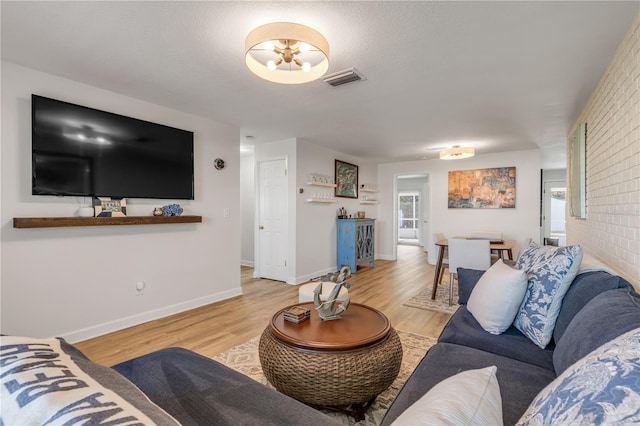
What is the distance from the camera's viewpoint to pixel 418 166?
6.70 meters

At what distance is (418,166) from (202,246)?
191 inches

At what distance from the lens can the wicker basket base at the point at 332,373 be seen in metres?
1.50

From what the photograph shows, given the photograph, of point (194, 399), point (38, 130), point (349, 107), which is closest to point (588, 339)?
point (194, 399)

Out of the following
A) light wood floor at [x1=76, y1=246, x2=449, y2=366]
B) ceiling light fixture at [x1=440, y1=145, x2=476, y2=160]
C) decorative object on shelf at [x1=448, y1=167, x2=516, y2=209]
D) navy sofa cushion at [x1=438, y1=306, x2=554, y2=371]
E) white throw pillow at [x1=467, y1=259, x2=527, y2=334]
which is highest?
ceiling light fixture at [x1=440, y1=145, x2=476, y2=160]

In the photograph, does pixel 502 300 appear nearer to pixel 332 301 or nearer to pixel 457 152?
pixel 332 301

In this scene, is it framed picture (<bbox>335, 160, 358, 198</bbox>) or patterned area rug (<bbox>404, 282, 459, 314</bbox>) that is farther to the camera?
framed picture (<bbox>335, 160, 358, 198</bbox>)

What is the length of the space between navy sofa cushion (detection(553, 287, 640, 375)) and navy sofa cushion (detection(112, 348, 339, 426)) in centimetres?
89

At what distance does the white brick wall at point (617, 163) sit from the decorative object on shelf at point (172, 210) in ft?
12.1

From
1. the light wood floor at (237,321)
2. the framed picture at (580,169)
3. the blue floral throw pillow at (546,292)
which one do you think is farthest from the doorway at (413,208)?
the blue floral throw pillow at (546,292)

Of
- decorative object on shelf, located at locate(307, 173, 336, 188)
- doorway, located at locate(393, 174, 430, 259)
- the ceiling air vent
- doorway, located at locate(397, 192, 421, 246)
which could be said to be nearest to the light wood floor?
decorative object on shelf, located at locate(307, 173, 336, 188)

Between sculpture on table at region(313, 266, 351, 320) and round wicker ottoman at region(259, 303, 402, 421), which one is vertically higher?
sculpture on table at region(313, 266, 351, 320)

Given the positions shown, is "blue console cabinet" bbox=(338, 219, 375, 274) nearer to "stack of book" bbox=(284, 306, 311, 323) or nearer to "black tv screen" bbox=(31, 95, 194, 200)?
"black tv screen" bbox=(31, 95, 194, 200)

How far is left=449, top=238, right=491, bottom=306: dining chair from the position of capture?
354 centimetres

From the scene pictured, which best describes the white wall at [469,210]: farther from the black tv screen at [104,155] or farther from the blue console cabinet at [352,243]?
the black tv screen at [104,155]
